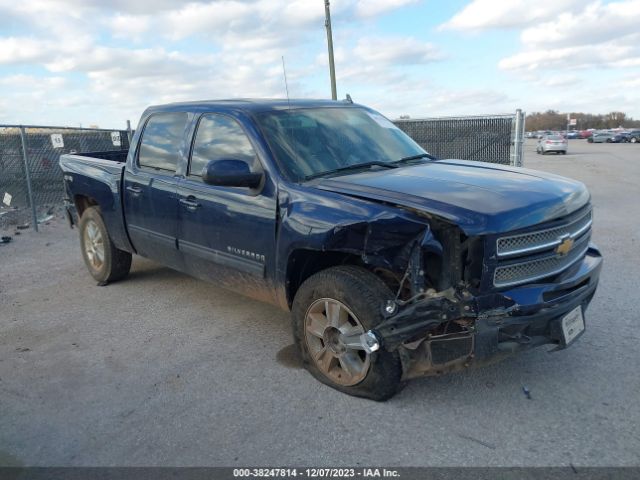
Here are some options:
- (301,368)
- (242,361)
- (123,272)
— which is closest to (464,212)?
(301,368)

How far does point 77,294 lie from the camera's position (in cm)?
607

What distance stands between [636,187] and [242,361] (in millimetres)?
13074

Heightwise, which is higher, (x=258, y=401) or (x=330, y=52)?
(x=330, y=52)

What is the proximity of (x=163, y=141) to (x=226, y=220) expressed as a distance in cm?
137

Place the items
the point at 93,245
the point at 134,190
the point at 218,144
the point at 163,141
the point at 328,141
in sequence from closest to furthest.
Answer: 1. the point at 328,141
2. the point at 218,144
3. the point at 163,141
4. the point at 134,190
5. the point at 93,245

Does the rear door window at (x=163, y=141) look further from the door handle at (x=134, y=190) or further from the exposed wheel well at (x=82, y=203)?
the exposed wheel well at (x=82, y=203)

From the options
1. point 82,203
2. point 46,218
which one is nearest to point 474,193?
point 82,203

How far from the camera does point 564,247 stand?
3385 mm

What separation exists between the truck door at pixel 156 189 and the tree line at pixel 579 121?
103104 mm

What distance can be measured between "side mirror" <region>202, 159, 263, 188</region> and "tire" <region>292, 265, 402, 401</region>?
0.84 metres

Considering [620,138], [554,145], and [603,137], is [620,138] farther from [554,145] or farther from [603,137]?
[554,145]

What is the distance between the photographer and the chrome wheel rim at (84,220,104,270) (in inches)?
248

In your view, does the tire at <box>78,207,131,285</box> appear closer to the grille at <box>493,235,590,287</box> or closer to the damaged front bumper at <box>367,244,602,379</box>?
the damaged front bumper at <box>367,244,602,379</box>

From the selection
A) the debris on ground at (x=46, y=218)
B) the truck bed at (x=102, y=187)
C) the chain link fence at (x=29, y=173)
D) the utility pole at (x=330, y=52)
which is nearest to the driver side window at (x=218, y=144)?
the truck bed at (x=102, y=187)
